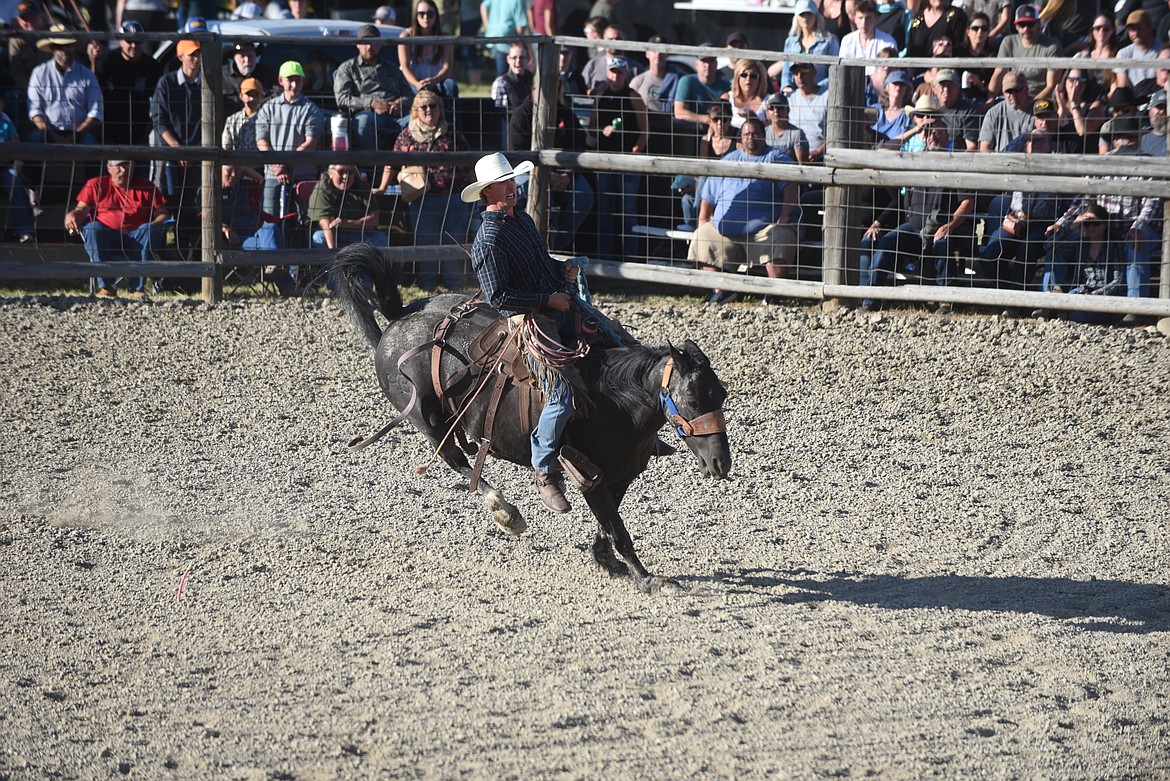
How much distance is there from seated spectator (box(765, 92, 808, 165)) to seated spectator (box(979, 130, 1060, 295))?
1.64m

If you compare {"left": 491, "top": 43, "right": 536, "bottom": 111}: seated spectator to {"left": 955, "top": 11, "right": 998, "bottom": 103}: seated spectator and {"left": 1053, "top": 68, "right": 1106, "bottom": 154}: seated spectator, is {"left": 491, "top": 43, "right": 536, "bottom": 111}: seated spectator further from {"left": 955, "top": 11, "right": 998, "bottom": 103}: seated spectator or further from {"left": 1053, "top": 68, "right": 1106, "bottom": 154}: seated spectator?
{"left": 1053, "top": 68, "right": 1106, "bottom": 154}: seated spectator

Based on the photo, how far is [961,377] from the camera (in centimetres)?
924

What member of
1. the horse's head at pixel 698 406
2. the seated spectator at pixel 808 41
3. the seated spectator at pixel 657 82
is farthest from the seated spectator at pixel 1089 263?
the horse's head at pixel 698 406

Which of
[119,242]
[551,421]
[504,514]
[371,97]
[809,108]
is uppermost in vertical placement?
[371,97]

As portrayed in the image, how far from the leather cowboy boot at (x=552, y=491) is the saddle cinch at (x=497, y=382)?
7cm

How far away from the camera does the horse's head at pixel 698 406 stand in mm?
5410

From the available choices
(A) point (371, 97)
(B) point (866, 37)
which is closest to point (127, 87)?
(A) point (371, 97)

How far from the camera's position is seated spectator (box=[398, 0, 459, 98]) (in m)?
12.8

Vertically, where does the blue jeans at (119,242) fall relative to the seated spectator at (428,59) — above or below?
below

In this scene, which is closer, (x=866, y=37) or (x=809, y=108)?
(x=809, y=108)

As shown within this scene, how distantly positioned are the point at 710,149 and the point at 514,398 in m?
6.20

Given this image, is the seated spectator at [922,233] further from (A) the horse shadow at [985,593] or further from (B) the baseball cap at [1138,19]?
(A) the horse shadow at [985,593]

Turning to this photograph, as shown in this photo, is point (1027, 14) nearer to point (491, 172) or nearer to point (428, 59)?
point (428, 59)

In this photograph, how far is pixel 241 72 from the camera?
1212cm
